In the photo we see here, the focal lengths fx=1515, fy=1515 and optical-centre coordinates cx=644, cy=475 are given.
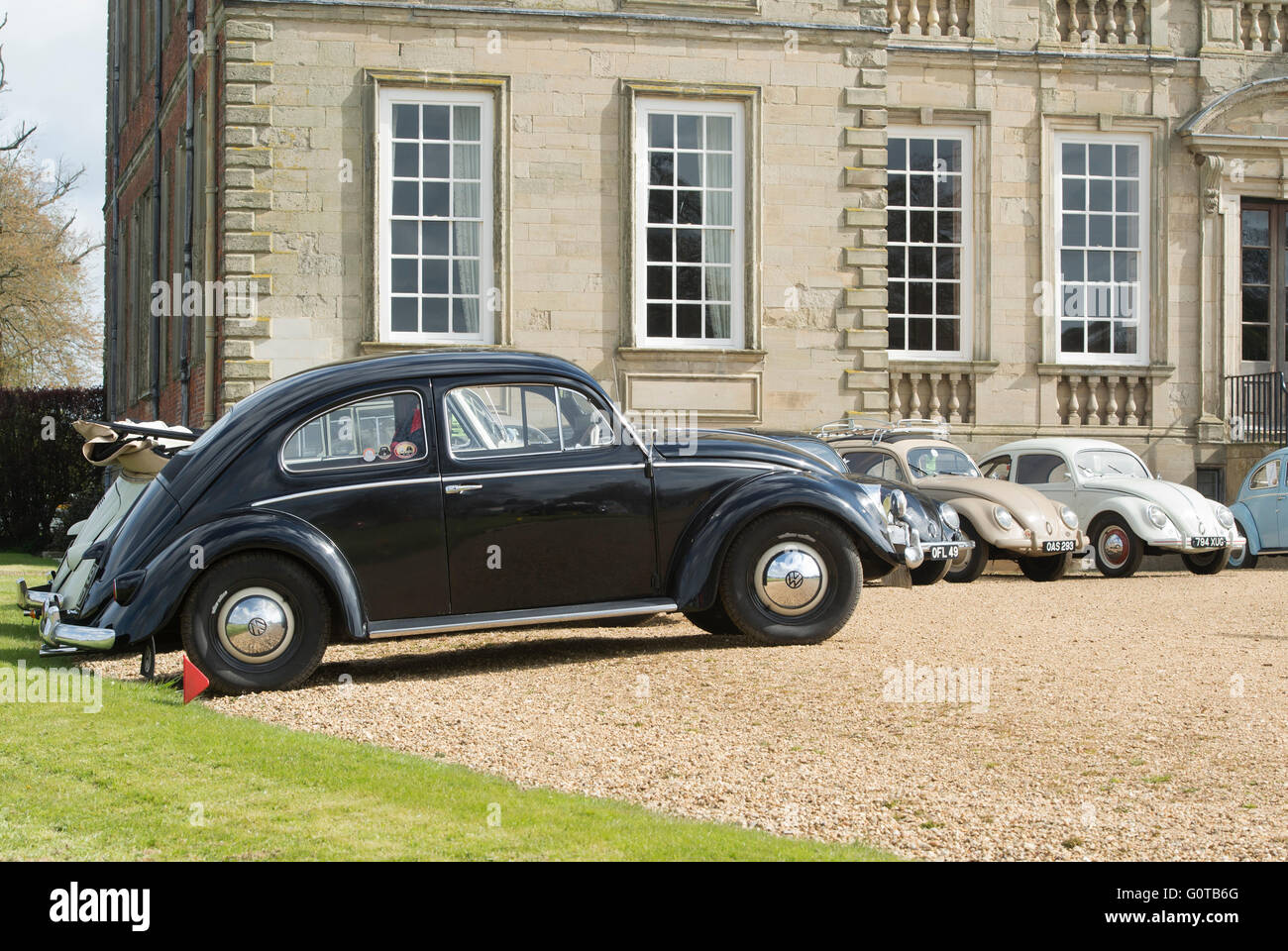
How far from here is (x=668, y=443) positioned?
902 cm

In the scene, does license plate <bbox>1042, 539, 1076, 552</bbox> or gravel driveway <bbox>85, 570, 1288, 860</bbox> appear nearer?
gravel driveway <bbox>85, 570, 1288, 860</bbox>

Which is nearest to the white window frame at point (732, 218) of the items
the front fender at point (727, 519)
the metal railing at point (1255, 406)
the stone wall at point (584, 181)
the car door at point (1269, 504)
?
the stone wall at point (584, 181)

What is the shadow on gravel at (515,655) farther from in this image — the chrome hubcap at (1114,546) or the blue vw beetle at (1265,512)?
the blue vw beetle at (1265,512)

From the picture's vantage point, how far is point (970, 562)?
15.1m

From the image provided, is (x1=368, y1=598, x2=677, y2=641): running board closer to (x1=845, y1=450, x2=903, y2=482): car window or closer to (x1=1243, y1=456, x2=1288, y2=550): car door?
(x1=845, y1=450, x2=903, y2=482): car window

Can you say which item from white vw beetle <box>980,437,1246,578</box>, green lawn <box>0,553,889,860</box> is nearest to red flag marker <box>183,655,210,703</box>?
green lawn <box>0,553,889,860</box>

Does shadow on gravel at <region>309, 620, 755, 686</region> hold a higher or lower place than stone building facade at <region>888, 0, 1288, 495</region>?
lower

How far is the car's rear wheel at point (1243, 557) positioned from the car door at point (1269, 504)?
0.53 feet

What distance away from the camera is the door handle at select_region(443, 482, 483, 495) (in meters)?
8.21

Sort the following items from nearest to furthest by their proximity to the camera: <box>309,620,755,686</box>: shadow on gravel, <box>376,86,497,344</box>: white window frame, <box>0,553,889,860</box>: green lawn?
<box>0,553,889,860</box>: green lawn
<box>309,620,755,686</box>: shadow on gravel
<box>376,86,497,344</box>: white window frame

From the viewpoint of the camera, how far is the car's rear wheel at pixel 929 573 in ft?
46.1

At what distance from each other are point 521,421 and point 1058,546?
809 centimetres

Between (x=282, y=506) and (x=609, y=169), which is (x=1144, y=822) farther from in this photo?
(x=609, y=169)

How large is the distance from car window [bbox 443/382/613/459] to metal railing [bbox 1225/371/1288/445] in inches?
626
